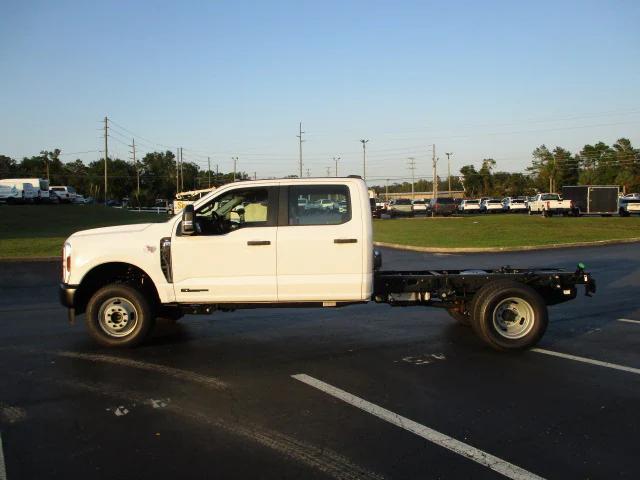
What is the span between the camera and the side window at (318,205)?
7008 millimetres

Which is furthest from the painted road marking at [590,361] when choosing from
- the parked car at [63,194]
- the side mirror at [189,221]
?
the parked car at [63,194]

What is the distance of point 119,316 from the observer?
7.17 m

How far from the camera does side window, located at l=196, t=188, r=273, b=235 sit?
6984 millimetres

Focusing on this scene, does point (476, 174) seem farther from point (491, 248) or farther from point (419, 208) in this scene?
point (491, 248)

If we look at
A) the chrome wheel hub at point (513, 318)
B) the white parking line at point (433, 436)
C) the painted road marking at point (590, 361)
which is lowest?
the white parking line at point (433, 436)

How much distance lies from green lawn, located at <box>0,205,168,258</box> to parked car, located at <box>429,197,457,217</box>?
80.9 feet

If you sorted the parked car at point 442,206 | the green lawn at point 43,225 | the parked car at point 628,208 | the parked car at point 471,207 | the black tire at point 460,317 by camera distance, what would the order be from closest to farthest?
the black tire at point 460,317 → the green lawn at point 43,225 → the parked car at point 628,208 → the parked car at point 442,206 → the parked car at point 471,207

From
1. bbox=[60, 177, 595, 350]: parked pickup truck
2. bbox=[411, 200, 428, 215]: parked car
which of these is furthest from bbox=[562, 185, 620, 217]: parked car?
bbox=[60, 177, 595, 350]: parked pickup truck

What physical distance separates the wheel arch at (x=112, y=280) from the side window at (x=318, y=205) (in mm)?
1987

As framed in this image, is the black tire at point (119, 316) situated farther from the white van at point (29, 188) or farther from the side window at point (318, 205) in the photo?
the white van at point (29, 188)

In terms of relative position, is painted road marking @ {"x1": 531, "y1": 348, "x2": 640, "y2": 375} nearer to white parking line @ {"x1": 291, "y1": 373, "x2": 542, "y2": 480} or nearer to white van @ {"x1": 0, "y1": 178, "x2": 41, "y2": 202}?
white parking line @ {"x1": 291, "y1": 373, "x2": 542, "y2": 480}

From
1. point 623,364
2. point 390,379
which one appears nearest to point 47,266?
point 390,379

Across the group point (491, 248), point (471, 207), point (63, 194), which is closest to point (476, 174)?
point (471, 207)

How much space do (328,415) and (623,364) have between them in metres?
3.67
